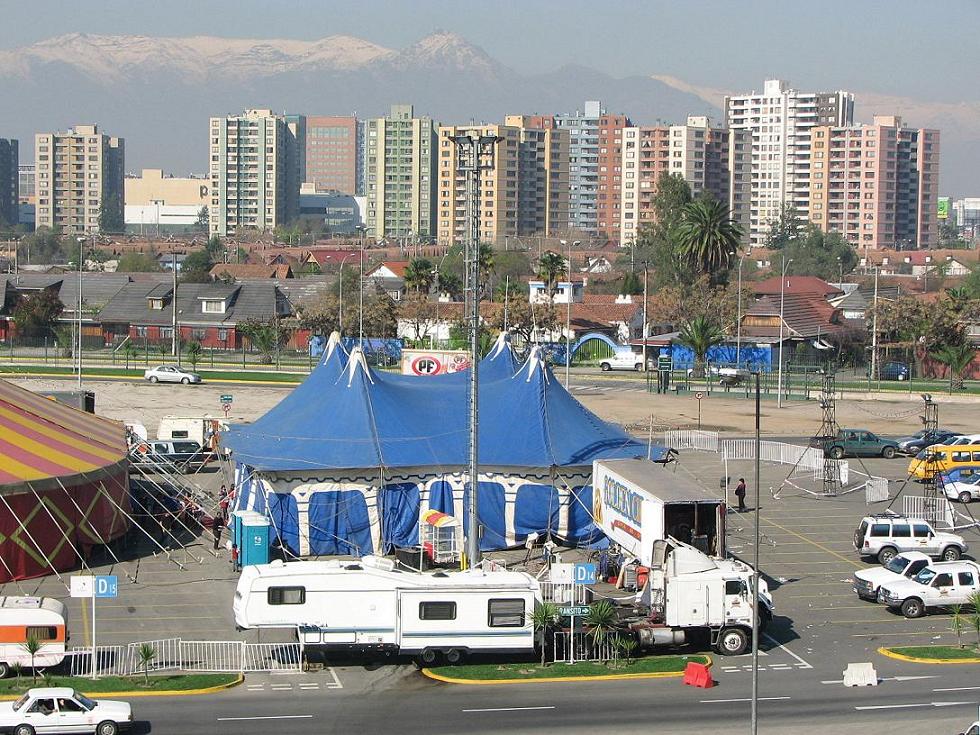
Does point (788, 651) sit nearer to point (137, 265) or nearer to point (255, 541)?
point (255, 541)

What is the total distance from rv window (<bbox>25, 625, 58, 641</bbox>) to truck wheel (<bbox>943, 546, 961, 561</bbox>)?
73.2 feet

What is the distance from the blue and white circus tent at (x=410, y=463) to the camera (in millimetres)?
36812

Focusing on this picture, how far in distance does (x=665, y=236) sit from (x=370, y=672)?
11670 cm

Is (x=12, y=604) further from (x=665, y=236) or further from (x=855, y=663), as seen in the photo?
(x=665, y=236)

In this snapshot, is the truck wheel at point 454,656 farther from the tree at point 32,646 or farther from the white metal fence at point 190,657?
the tree at point 32,646

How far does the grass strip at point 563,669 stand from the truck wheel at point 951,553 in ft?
38.1

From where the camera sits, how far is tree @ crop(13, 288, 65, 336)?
102312 millimetres

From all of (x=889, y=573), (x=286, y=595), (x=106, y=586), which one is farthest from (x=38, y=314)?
(x=889, y=573)

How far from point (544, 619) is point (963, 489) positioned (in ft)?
77.7

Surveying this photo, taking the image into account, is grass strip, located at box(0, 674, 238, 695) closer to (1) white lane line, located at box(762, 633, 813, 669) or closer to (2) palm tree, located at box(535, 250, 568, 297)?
(1) white lane line, located at box(762, 633, 813, 669)

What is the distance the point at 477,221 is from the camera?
101ft

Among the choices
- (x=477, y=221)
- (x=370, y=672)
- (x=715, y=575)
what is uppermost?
(x=477, y=221)

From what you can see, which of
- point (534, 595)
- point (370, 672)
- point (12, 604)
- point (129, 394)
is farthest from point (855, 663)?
point (129, 394)

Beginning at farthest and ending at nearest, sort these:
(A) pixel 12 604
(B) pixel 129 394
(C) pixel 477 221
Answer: (B) pixel 129 394
(C) pixel 477 221
(A) pixel 12 604
